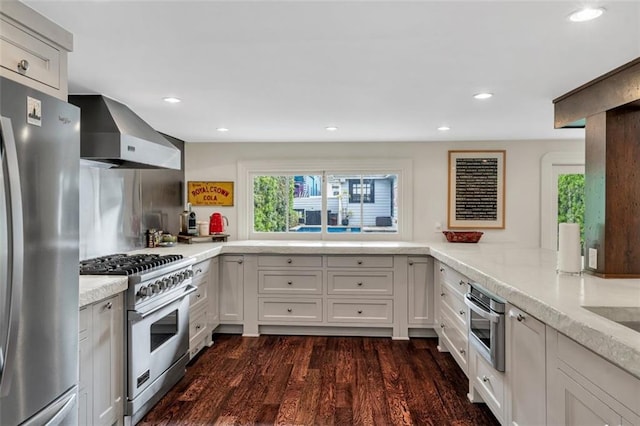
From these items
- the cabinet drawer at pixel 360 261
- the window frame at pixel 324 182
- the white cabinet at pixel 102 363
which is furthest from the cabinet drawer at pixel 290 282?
the white cabinet at pixel 102 363

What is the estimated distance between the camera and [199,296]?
11.5ft

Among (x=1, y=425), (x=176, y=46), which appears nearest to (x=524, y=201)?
(x=176, y=46)

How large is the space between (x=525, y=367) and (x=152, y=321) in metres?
2.18

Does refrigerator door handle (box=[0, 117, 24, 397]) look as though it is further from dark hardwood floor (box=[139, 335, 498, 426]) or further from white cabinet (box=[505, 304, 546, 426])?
white cabinet (box=[505, 304, 546, 426])

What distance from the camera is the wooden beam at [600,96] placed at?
2018mm

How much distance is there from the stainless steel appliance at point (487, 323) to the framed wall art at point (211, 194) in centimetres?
304

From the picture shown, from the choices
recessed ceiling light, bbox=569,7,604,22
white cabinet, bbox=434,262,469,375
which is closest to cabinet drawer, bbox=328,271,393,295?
white cabinet, bbox=434,262,469,375

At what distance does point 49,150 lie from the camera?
4.53 ft

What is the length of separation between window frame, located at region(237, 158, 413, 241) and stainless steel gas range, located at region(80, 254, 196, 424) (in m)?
1.62

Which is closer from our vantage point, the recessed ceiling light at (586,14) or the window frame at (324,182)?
the recessed ceiling light at (586,14)

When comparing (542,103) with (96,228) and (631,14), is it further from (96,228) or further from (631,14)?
(96,228)

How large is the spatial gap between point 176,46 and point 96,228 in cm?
191

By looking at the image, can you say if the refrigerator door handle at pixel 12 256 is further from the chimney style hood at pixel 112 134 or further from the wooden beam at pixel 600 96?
the wooden beam at pixel 600 96

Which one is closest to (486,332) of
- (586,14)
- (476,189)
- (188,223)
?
(586,14)
